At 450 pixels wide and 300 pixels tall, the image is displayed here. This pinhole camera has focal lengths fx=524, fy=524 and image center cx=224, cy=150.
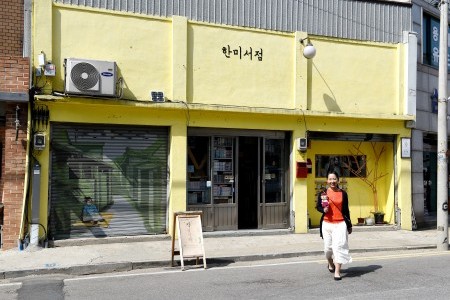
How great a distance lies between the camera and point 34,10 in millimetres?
11195

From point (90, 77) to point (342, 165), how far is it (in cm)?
757

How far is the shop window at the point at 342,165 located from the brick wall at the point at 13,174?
309 inches

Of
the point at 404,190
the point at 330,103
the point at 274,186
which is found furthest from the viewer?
the point at 404,190

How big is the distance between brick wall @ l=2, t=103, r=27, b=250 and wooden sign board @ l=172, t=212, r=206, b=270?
144 inches

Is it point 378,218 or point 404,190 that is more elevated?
point 404,190

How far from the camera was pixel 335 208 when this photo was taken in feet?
28.6

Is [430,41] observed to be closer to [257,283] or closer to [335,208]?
[335,208]

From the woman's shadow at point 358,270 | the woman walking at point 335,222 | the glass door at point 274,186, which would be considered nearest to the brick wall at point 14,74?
the glass door at point 274,186

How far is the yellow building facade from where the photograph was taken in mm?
11539

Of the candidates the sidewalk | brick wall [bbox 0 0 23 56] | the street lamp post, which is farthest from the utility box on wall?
brick wall [bbox 0 0 23 56]

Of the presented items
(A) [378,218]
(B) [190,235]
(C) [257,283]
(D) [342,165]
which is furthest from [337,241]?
(A) [378,218]

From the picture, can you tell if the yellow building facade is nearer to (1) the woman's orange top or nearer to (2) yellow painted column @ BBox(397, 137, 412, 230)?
(2) yellow painted column @ BBox(397, 137, 412, 230)

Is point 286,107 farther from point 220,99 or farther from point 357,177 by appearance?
point 357,177

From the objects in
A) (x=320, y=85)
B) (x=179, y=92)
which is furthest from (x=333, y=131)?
(x=179, y=92)
